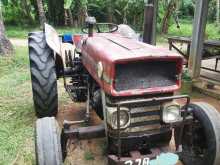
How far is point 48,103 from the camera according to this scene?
479 cm

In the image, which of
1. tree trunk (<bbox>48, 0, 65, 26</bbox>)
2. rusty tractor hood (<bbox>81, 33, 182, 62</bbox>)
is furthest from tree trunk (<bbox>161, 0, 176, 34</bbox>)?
rusty tractor hood (<bbox>81, 33, 182, 62</bbox>)

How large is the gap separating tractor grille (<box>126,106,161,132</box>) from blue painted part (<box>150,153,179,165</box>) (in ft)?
0.94

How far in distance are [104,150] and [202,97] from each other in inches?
131

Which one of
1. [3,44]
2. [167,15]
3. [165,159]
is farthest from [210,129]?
[167,15]

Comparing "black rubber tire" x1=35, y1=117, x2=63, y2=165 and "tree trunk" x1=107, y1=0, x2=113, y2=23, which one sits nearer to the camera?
"black rubber tire" x1=35, y1=117, x2=63, y2=165

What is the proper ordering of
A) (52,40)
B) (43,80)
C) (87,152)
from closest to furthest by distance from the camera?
(87,152) → (43,80) → (52,40)

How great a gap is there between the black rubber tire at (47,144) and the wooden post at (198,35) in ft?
15.8

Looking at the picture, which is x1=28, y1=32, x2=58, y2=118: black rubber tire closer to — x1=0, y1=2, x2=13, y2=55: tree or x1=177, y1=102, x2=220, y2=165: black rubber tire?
x1=177, y1=102, x2=220, y2=165: black rubber tire

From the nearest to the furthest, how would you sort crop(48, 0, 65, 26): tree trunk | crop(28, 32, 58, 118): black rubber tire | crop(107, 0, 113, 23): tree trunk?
crop(28, 32, 58, 118): black rubber tire
crop(107, 0, 113, 23): tree trunk
crop(48, 0, 65, 26): tree trunk

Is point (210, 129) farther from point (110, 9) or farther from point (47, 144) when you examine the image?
point (110, 9)

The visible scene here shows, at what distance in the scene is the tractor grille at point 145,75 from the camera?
332cm

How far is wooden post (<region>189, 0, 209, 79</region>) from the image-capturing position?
7.13m

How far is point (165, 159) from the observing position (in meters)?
3.32

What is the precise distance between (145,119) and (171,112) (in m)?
0.26
